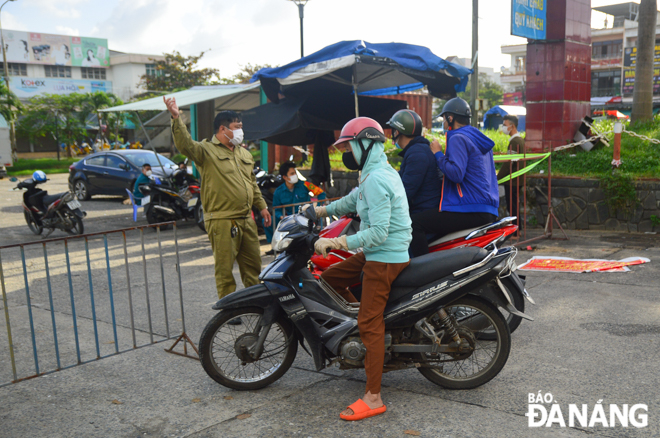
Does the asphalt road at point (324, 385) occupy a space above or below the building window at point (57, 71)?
below

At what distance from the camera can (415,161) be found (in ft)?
15.7

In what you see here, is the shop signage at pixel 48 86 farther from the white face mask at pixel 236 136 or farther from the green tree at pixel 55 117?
the white face mask at pixel 236 136

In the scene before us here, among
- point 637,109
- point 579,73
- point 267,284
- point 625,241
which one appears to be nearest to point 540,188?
point 625,241

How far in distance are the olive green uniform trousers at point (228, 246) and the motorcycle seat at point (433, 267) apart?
6.81 feet

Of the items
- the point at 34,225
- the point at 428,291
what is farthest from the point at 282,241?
the point at 34,225

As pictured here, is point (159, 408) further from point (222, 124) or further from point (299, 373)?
point (222, 124)

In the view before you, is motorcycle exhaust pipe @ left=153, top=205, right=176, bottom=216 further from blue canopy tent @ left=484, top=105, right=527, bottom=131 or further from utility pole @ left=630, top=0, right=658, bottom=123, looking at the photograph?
blue canopy tent @ left=484, top=105, right=527, bottom=131

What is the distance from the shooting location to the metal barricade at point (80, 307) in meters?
4.71

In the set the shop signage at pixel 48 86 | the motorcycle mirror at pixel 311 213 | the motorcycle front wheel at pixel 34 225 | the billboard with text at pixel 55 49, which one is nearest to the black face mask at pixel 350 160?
the motorcycle mirror at pixel 311 213

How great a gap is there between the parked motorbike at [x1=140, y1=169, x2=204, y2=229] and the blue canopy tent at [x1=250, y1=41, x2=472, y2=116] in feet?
12.9

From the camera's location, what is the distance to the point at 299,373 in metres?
4.51

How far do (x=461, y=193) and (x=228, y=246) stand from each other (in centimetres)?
216

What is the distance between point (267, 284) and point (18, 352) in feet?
8.41

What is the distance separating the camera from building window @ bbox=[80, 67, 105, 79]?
7210 cm
